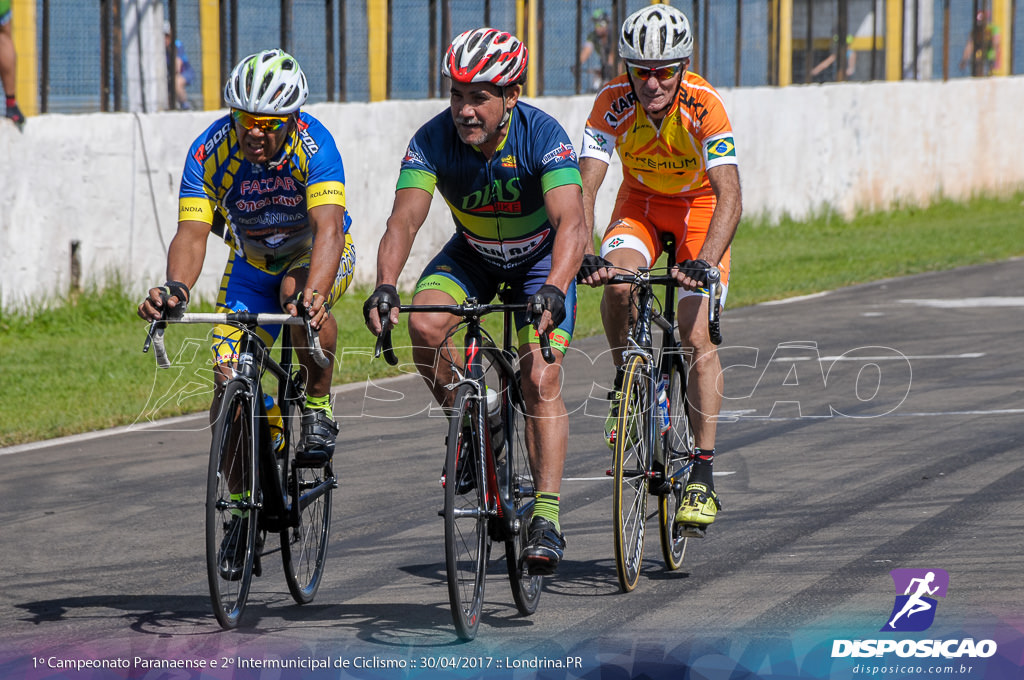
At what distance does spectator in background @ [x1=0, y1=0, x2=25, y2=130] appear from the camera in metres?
13.0

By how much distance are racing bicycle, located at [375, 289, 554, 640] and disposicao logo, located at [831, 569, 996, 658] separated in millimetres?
1234

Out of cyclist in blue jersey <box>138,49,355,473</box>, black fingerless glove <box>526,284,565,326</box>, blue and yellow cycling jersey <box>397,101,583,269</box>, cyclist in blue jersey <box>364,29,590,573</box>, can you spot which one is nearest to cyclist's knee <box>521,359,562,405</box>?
cyclist in blue jersey <box>364,29,590,573</box>

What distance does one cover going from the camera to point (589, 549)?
264 inches

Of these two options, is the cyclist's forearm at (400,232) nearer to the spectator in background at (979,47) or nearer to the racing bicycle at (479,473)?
the racing bicycle at (479,473)

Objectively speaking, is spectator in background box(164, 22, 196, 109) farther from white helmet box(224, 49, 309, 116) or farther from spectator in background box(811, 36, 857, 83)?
spectator in background box(811, 36, 857, 83)

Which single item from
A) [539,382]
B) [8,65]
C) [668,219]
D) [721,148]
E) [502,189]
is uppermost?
[8,65]

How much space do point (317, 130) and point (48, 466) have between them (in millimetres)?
3378

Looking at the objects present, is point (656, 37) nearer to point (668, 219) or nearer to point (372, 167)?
point (668, 219)

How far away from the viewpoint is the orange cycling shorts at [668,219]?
6.91m

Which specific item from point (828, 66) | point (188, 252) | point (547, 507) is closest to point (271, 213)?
point (188, 252)

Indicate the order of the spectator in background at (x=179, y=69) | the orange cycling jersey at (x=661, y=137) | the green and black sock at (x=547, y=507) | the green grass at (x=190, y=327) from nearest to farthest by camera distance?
the green and black sock at (x=547, y=507)
the orange cycling jersey at (x=661, y=137)
the green grass at (x=190, y=327)
the spectator in background at (x=179, y=69)

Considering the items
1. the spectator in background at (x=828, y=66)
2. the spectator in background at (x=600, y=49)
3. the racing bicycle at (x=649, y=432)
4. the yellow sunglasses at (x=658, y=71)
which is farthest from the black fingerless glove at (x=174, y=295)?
the spectator in background at (x=828, y=66)

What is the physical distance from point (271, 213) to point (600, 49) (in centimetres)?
1521

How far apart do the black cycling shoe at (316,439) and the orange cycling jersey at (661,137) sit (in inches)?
67.8
